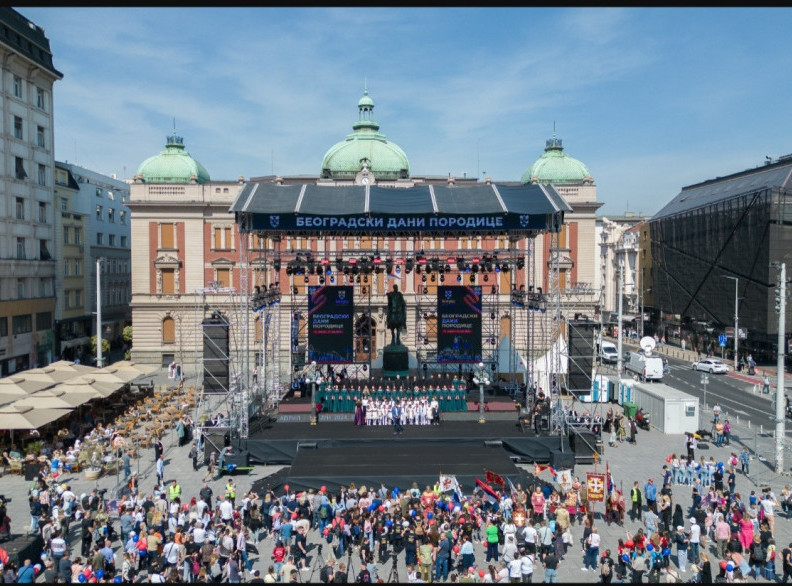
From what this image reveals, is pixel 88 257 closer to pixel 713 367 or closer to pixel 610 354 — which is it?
pixel 610 354

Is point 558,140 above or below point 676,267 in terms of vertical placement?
above

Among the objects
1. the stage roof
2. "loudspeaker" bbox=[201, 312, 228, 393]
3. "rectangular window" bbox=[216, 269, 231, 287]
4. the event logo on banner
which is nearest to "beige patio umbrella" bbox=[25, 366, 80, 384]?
"loudspeaker" bbox=[201, 312, 228, 393]

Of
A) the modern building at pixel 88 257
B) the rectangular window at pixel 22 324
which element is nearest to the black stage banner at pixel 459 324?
the rectangular window at pixel 22 324

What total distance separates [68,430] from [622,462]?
24.3 m

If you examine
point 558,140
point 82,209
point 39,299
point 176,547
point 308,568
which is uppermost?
point 558,140

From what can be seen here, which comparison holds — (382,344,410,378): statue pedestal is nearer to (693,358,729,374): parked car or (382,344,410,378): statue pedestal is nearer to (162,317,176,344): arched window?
(162,317,176,344): arched window

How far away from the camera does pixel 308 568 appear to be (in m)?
15.9

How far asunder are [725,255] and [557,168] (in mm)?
18467

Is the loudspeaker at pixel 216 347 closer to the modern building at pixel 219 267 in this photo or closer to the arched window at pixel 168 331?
the modern building at pixel 219 267

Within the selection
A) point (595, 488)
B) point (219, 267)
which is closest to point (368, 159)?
point (219, 267)

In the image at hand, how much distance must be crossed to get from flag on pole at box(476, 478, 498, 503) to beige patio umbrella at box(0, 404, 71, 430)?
1667cm

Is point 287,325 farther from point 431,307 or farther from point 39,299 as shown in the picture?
point 39,299

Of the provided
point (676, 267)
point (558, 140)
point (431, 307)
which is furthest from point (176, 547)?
point (676, 267)

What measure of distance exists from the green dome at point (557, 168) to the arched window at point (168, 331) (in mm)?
32807
